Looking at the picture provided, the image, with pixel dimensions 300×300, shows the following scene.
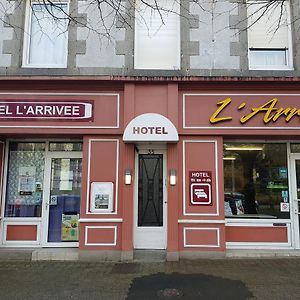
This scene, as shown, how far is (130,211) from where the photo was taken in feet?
23.8

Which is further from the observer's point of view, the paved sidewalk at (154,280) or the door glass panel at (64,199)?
the door glass panel at (64,199)

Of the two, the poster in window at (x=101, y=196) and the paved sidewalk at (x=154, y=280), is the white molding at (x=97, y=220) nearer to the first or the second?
the poster in window at (x=101, y=196)

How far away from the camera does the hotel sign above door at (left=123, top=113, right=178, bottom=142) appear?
7102 mm

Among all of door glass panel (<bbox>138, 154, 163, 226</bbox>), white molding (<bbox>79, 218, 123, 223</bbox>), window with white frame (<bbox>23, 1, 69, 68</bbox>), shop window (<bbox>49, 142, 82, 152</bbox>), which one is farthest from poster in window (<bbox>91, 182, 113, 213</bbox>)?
window with white frame (<bbox>23, 1, 69, 68</bbox>)

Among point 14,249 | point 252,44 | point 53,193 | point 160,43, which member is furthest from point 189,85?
point 14,249

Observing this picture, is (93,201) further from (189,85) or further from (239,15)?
(239,15)

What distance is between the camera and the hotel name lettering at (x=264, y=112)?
7430 millimetres

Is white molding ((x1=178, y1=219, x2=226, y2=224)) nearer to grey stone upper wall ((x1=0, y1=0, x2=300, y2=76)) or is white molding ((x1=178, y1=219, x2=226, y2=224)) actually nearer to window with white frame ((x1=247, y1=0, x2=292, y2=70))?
grey stone upper wall ((x1=0, y1=0, x2=300, y2=76))

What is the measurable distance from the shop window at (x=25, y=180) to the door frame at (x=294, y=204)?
19.0 ft

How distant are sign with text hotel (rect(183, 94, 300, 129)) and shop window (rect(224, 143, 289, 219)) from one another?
73cm

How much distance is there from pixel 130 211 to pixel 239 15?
5033 mm

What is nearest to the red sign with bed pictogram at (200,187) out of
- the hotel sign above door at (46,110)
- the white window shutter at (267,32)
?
the hotel sign above door at (46,110)

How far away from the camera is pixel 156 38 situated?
26.2ft

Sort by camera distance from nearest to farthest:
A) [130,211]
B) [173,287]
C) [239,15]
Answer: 1. [173,287]
2. [130,211]
3. [239,15]
